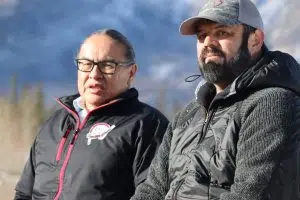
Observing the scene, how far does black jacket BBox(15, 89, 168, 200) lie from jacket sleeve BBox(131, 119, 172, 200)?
0.97 feet

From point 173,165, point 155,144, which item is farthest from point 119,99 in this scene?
point 173,165

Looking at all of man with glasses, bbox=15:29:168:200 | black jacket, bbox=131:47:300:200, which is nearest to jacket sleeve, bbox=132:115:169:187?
man with glasses, bbox=15:29:168:200

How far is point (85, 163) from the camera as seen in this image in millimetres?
3268

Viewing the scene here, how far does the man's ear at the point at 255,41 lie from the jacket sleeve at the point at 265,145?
1.10ft

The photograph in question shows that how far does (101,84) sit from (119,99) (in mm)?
134

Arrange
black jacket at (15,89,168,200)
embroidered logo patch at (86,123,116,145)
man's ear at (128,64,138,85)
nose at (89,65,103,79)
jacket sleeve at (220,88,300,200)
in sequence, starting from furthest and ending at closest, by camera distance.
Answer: man's ear at (128,64,138,85), nose at (89,65,103,79), embroidered logo patch at (86,123,116,145), black jacket at (15,89,168,200), jacket sleeve at (220,88,300,200)

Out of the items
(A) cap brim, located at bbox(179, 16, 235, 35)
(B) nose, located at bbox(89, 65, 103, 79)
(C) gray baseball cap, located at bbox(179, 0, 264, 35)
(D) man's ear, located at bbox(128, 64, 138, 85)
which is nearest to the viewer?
(C) gray baseball cap, located at bbox(179, 0, 264, 35)

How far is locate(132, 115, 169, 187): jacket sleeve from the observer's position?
128 inches

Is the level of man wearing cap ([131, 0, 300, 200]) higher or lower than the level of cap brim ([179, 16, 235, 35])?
lower

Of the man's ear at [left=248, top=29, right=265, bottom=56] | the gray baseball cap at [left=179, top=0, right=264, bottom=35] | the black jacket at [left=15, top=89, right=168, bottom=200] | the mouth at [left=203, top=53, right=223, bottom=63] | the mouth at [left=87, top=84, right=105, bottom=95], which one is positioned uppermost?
the gray baseball cap at [left=179, top=0, right=264, bottom=35]

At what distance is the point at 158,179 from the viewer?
9.36ft

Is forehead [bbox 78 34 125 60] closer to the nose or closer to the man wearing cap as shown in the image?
the nose

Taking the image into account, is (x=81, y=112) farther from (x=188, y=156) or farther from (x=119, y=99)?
(x=188, y=156)

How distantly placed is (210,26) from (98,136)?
3.20 feet
